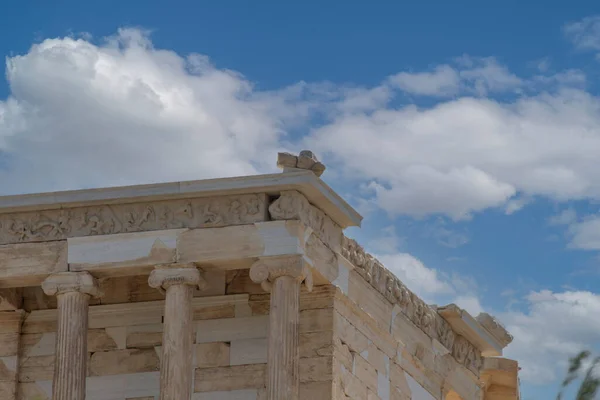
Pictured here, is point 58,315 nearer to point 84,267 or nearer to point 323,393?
point 84,267

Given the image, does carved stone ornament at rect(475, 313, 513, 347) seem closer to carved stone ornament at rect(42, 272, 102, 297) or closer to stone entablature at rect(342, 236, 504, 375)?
stone entablature at rect(342, 236, 504, 375)

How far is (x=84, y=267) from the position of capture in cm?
2630

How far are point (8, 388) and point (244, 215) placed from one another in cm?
452

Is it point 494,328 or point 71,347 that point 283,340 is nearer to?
point 71,347

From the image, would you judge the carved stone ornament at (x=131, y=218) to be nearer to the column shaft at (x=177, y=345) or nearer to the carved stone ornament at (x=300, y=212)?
the carved stone ornament at (x=300, y=212)

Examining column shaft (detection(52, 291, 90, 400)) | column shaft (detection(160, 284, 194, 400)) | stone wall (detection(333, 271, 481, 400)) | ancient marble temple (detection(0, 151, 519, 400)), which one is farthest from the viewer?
stone wall (detection(333, 271, 481, 400))

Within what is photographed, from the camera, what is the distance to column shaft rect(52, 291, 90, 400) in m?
25.9

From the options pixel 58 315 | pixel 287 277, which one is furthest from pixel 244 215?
pixel 58 315

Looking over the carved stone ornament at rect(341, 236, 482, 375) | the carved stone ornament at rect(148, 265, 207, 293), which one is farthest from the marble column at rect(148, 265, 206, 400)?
the carved stone ornament at rect(341, 236, 482, 375)

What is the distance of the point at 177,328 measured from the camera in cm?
2566

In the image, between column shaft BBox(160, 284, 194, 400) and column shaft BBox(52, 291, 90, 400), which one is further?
column shaft BBox(52, 291, 90, 400)

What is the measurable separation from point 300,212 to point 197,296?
7.63ft

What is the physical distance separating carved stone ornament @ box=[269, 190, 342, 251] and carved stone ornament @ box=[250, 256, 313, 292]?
588 millimetres

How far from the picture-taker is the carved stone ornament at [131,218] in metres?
26.0
